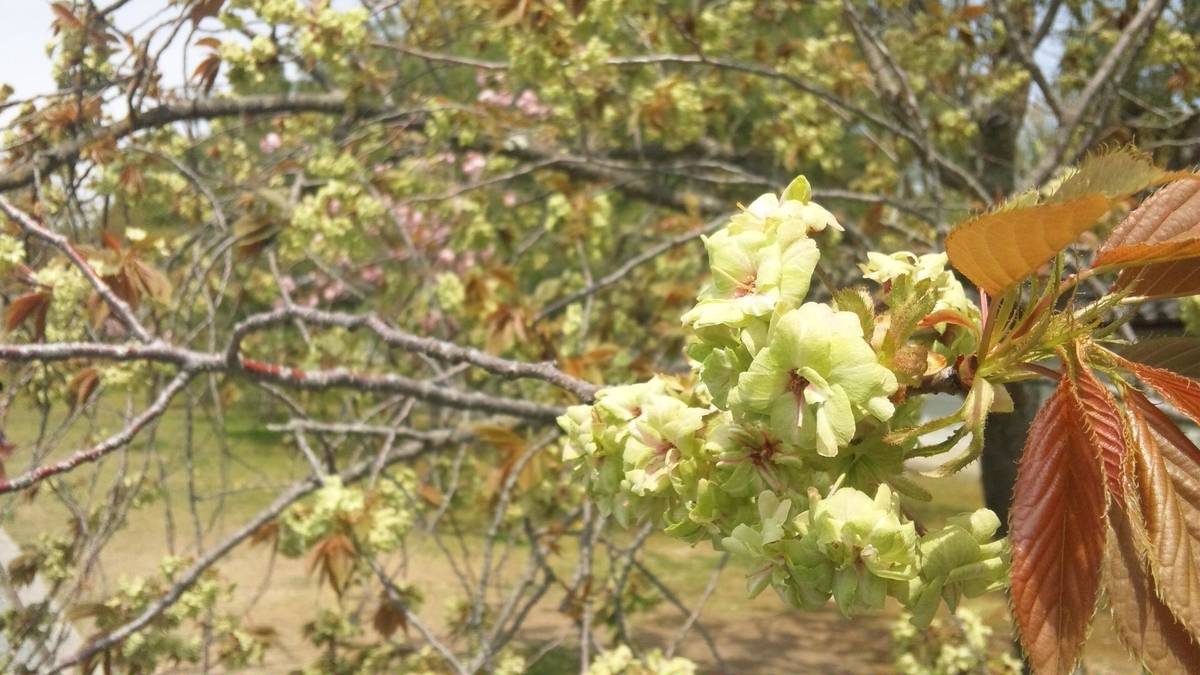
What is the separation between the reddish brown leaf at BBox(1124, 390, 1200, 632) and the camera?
1.72 ft

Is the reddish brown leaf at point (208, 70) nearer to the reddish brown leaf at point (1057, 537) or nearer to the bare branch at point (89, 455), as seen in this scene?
the bare branch at point (89, 455)

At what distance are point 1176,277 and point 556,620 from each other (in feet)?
19.2

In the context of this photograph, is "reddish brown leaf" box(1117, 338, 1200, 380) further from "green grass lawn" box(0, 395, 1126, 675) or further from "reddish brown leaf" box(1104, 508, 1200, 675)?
"green grass lawn" box(0, 395, 1126, 675)

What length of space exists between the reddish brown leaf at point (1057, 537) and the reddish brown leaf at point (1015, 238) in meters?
0.10

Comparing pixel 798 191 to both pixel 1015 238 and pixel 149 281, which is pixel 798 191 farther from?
pixel 149 281

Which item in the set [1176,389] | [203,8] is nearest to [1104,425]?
[1176,389]

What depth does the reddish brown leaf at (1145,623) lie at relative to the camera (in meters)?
0.54

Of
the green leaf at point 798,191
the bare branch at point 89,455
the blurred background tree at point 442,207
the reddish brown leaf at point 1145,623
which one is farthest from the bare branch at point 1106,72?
the bare branch at point 89,455

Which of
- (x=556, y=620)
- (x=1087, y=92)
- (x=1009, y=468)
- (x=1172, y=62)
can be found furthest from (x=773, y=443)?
(x=556, y=620)

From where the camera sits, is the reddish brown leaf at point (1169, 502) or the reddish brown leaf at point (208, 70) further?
the reddish brown leaf at point (208, 70)

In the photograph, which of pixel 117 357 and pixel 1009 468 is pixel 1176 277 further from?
pixel 1009 468

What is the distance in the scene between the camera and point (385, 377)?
142 centimetres

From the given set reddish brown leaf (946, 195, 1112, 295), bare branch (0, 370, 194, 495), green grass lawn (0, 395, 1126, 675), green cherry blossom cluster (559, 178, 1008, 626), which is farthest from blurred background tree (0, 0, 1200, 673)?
green grass lawn (0, 395, 1126, 675)

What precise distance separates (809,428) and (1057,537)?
19cm
